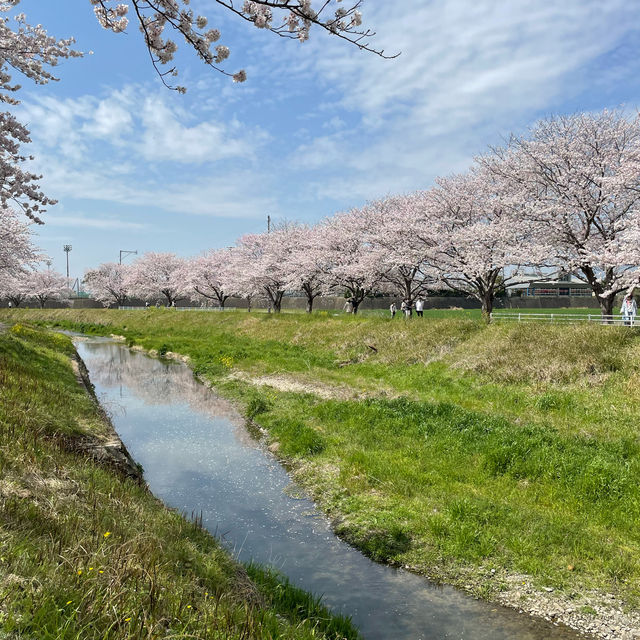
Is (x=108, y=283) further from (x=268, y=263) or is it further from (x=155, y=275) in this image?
(x=268, y=263)

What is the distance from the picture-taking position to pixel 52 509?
5.37 m

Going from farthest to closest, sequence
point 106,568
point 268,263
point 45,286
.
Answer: point 45,286 → point 268,263 → point 106,568

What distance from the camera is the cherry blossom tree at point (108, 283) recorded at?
9588cm

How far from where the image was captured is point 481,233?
28.9 m

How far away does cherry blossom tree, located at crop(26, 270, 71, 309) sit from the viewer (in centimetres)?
9332

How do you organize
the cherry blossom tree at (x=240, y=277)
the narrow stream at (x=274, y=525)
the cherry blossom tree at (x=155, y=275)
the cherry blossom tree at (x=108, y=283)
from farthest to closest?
the cherry blossom tree at (x=108, y=283)
the cherry blossom tree at (x=155, y=275)
the cherry blossom tree at (x=240, y=277)
the narrow stream at (x=274, y=525)

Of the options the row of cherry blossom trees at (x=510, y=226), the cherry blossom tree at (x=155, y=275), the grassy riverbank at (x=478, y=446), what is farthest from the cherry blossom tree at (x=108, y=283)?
the grassy riverbank at (x=478, y=446)

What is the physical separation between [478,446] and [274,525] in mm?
5057

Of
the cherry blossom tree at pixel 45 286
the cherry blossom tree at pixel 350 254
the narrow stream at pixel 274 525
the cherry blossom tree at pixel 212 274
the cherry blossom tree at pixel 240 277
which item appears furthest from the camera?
the cherry blossom tree at pixel 45 286

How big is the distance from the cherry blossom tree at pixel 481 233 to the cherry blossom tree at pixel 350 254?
6.84m

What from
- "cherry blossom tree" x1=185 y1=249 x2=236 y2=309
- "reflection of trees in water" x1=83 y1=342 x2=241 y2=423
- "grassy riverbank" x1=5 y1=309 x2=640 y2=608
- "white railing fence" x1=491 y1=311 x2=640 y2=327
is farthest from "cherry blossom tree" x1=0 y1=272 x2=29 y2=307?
"white railing fence" x1=491 y1=311 x2=640 y2=327

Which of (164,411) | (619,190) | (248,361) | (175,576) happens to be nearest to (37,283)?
(248,361)

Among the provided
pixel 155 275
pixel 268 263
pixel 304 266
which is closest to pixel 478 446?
pixel 304 266

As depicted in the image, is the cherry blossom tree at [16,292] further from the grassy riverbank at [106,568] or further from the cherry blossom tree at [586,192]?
the grassy riverbank at [106,568]
